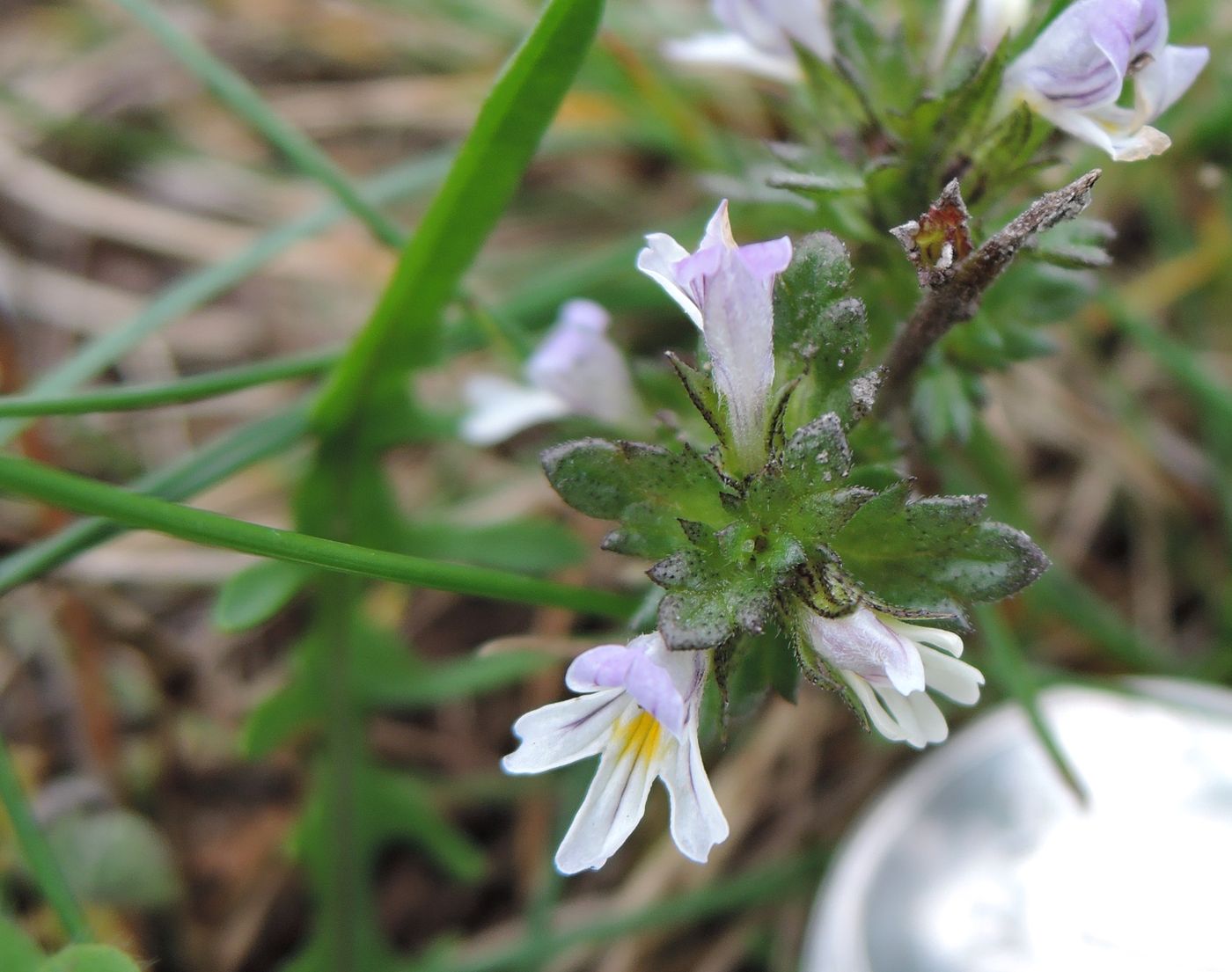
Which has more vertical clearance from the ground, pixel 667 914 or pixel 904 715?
pixel 904 715

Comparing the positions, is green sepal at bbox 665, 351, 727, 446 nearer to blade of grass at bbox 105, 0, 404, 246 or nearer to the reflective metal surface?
blade of grass at bbox 105, 0, 404, 246

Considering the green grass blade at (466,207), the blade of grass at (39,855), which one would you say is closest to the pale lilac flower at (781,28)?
the green grass blade at (466,207)

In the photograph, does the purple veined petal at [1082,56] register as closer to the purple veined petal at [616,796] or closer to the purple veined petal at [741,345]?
the purple veined petal at [741,345]

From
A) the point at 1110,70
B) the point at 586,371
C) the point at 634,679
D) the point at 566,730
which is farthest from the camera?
the point at 586,371

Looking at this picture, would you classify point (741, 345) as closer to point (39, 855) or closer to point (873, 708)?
point (873, 708)

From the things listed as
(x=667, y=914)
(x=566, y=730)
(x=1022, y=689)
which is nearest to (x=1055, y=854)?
(x=1022, y=689)

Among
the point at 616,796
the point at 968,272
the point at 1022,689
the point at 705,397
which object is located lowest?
the point at 1022,689

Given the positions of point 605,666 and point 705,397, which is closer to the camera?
point 605,666
